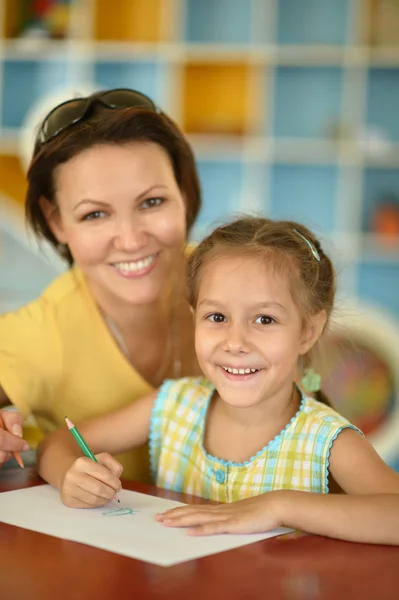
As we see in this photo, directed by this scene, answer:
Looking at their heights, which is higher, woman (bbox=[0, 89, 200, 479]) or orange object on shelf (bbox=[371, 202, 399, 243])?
woman (bbox=[0, 89, 200, 479])

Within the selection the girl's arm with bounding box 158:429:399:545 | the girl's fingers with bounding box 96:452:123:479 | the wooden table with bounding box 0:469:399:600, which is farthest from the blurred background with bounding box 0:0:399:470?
the wooden table with bounding box 0:469:399:600

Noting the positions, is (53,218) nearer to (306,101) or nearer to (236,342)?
(236,342)

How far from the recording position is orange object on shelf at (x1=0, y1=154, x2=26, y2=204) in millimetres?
5125

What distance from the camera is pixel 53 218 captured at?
170 centimetres

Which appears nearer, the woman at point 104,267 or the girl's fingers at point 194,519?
the girl's fingers at point 194,519

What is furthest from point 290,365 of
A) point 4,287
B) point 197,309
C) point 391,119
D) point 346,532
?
point 391,119

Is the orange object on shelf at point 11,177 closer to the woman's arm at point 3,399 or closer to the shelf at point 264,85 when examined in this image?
the shelf at point 264,85

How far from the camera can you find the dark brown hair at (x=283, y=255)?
4.16 ft

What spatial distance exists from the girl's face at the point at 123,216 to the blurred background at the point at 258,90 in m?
2.98

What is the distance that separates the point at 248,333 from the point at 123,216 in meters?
0.46

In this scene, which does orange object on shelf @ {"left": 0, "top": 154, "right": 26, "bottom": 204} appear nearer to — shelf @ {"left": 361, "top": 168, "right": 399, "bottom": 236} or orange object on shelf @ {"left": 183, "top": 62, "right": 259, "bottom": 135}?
orange object on shelf @ {"left": 183, "top": 62, "right": 259, "bottom": 135}

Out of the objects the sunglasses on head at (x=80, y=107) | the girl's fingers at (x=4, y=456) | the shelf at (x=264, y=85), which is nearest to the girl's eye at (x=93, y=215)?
the sunglasses on head at (x=80, y=107)

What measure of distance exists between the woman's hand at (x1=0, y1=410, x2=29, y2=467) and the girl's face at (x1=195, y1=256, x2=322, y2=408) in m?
0.27

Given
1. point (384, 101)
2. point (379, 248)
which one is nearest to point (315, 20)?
point (384, 101)
